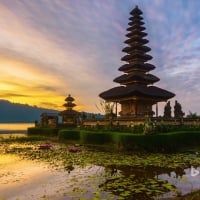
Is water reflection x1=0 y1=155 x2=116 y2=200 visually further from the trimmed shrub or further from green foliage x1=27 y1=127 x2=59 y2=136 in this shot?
green foliage x1=27 y1=127 x2=59 y2=136

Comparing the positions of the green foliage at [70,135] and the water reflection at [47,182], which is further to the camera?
the green foliage at [70,135]

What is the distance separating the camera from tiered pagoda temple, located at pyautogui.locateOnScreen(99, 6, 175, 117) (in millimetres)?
41281

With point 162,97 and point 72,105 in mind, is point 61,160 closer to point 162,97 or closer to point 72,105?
point 162,97

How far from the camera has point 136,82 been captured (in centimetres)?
4338

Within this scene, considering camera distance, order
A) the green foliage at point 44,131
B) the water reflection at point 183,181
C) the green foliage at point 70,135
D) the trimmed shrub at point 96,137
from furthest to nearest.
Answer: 1. the green foliage at point 44,131
2. the green foliage at point 70,135
3. the trimmed shrub at point 96,137
4. the water reflection at point 183,181

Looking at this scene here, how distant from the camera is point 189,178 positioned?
45.5 feet

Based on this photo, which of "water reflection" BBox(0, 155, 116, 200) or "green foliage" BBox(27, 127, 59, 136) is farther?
"green foliage" BBox(27, 127, 59, 136)

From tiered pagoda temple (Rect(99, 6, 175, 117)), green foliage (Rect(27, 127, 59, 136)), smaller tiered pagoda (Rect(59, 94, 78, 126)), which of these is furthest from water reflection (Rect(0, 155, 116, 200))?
smaller tiered pagoda (Rect(59, 94, 78, 126))

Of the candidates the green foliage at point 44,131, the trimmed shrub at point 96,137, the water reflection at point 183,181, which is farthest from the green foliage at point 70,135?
the water reflection at point 183,181

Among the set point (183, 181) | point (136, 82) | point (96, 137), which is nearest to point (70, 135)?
point (96, 137)

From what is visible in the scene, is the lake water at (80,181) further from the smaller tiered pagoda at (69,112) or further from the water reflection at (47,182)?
the smaller tiered pagoda at (69,112)

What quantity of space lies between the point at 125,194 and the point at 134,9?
139ft

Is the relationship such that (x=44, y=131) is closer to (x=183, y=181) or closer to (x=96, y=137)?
(x=96, y=137)

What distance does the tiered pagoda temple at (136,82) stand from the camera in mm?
41281
